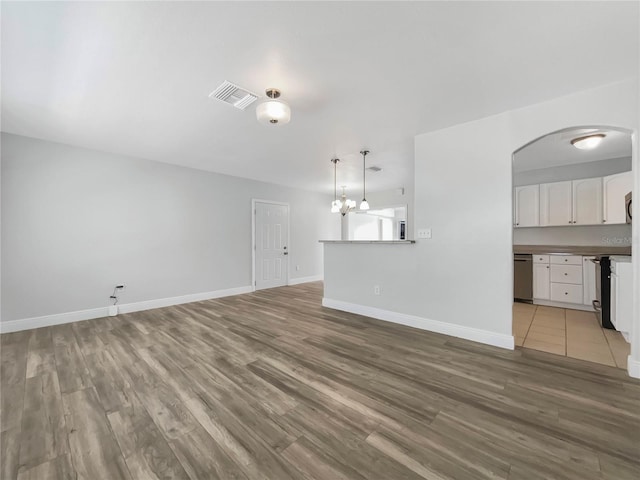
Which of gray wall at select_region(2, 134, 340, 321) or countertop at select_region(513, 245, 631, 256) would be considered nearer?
gray wall at select_region(2, 134, 340, 321)

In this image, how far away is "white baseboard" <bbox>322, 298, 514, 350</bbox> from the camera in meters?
2.80

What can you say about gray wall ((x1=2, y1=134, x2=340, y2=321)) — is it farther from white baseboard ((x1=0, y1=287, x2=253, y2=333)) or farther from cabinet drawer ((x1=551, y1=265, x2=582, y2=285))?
cabinet drawer ((x1=551, y1=265, x2=582, y2=285))

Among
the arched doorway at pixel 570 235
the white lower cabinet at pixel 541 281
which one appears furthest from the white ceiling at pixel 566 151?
the white lower cabinet at pixel 541 281

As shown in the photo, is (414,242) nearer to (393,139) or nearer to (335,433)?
(393,139)

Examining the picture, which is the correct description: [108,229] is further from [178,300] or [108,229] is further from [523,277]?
[523,277]

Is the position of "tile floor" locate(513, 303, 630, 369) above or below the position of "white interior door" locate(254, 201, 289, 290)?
below

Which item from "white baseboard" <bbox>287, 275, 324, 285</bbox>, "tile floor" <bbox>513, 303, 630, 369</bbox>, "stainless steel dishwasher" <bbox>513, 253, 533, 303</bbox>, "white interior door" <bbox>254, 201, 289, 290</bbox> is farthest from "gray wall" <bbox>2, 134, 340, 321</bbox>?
"stainless steel dishwasher" <bbox>513, 253, 533, 303</bbox>

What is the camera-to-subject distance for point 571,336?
307 cm

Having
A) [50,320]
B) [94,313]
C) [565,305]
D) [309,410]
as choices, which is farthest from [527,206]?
[50,320]

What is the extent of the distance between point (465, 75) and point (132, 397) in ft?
12.3

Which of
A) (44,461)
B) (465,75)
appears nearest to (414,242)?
(465,75)

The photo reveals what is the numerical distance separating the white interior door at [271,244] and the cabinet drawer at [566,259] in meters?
5.41

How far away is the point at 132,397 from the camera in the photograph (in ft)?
6.34

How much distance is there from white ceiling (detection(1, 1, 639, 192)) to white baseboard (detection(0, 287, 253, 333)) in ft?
8.30
